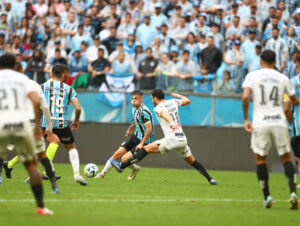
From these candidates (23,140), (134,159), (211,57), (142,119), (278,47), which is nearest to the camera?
(23,140)

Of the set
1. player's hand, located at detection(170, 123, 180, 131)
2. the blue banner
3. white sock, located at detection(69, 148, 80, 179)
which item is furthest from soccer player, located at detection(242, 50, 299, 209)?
the blue banner

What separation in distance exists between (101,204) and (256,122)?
2.48 metres

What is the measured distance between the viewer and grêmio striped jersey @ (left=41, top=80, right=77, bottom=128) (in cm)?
1304

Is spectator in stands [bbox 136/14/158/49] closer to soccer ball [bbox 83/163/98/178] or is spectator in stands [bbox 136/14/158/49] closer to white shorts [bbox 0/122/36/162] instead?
soccer ball [bbox 83/163/98/178]

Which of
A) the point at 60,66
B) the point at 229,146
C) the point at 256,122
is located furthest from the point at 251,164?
the point at 256,122

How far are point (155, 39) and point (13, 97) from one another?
14.5m

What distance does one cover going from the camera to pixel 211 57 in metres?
21.0

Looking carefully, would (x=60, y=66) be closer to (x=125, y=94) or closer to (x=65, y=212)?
(x=65, y=212)

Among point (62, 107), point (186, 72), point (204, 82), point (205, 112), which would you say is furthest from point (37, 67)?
point (62, 107)

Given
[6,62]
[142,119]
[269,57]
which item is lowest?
[142,119]

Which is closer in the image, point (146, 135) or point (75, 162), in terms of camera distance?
point (75, 162)

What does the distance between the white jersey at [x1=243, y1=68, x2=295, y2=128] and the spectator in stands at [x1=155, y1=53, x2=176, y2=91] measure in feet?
35.6

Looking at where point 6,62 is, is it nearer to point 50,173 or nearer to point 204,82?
point 50,173

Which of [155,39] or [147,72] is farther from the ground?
[155,39]
